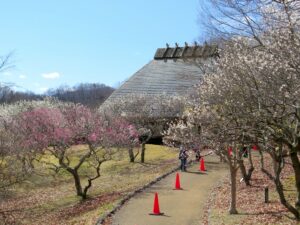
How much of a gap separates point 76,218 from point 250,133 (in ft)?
35.2

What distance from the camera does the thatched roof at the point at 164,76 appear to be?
50.7 m

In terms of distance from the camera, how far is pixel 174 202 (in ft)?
63.3

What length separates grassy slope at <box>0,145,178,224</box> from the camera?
2105 cm

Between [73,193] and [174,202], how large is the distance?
9.25 metres

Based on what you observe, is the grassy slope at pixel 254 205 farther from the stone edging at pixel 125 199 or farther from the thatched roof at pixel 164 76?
the thatched roof at pixel 164 76

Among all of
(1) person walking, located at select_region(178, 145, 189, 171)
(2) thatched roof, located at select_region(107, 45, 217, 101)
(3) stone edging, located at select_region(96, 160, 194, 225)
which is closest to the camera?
(3) stone edging, located at select_region(96, 160, 194, 225)

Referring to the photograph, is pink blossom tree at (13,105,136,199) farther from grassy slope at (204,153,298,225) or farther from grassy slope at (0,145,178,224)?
grassy slope at (204,153,298,225)

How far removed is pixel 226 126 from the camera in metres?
13.0

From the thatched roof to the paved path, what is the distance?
2340 cm

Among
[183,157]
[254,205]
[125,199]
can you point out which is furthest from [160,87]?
[254,205]

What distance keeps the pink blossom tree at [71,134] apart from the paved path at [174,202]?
4.46 metres

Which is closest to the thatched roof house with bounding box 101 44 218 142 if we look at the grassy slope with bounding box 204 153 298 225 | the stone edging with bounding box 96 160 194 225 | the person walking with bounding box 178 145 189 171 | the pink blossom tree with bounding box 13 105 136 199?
the person walking with bounding box 178 145 189 171

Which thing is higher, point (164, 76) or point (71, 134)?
point (164, 76)

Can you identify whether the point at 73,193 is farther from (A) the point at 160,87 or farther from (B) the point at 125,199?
(A) the point at 160,87
